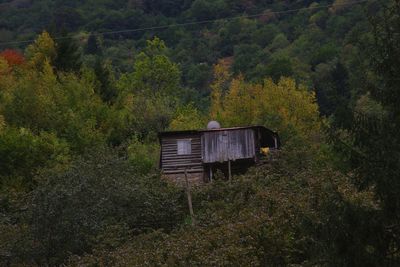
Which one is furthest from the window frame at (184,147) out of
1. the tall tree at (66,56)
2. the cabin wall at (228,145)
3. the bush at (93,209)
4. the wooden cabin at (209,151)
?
the tall tree at (66,56)

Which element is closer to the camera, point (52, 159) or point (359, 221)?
point (359, 221)

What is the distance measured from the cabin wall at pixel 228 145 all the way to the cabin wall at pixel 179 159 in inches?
23.7

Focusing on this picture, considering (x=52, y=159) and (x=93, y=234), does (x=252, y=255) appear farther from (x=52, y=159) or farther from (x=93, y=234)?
(x=52, y=159)

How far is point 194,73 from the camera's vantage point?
115m

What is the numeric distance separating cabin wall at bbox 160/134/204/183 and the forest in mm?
859

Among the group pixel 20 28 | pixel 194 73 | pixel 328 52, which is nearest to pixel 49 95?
pixel 328 52

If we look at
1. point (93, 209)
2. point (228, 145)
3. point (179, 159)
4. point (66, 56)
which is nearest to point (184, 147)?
point (179, 159)

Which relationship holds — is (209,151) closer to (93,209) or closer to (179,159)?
(179,159)

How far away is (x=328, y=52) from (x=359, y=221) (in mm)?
87080

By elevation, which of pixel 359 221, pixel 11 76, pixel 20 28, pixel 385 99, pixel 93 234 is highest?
pixel 20 28

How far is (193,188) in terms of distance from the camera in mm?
32156

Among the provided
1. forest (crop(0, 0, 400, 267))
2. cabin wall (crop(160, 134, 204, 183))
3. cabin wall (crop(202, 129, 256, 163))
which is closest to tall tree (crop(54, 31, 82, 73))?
forest (crop(0, 0, 400, 267))

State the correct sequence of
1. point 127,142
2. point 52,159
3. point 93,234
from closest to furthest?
point 93,234 → point 52,159 → point 127,142

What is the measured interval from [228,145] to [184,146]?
2.49 metres
